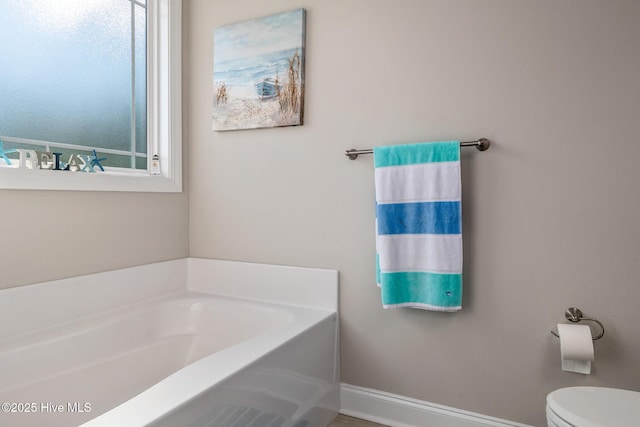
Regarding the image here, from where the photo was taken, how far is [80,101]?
1.91m

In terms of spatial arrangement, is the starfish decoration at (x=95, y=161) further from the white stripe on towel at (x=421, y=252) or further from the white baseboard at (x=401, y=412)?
the white baseboard at (x=401, y=412)

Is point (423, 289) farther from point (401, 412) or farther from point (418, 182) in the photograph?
point (401, 412)

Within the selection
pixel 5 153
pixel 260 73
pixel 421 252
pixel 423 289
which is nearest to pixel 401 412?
pixel 423 289

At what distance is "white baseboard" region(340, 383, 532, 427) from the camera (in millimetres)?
1690

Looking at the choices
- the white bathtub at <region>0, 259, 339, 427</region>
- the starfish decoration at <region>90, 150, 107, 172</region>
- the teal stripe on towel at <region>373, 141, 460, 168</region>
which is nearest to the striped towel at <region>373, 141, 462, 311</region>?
the teal stripe on towel at <region>373, 141, 460, 168</region>

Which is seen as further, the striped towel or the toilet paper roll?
the striped towel

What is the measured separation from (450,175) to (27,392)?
1.76 m

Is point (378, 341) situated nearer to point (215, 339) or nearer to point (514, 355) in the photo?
point (514, 355)

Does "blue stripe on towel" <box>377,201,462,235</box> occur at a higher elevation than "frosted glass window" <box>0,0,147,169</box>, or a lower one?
lower

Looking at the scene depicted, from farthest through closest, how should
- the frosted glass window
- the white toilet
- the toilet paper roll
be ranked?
the frosted glass window, the toilet paper roll, the white toilet

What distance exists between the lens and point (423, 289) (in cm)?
168

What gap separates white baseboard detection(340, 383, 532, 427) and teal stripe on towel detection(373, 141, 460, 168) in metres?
1.08

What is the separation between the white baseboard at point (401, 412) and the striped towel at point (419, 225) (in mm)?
481

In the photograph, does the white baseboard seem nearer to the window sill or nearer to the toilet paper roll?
the toilet paper roll
